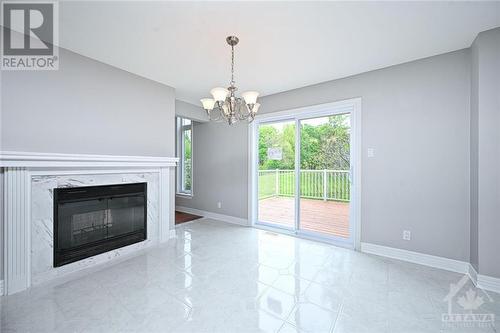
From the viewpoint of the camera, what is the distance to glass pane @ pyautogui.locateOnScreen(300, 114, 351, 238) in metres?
3.27

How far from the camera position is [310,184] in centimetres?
→ 380

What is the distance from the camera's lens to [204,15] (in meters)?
1.82

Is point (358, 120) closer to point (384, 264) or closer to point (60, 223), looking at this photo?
point (384, 264)

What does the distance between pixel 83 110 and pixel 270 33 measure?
2354mm

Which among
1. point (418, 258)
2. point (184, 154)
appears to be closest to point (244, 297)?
point (418, 258)

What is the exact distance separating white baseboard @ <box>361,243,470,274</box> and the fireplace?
3.32 m

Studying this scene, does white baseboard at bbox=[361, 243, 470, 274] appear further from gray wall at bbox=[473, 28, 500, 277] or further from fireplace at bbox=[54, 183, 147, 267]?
Answer: fireplace at bbox=[54, 183, 147, 267]

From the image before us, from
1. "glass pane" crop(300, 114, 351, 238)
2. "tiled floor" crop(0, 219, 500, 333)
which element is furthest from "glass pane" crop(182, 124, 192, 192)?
"glass pane" crop(300, 114, 351, 238)

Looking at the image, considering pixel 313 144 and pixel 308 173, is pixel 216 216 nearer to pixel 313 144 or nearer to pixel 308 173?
pixel 308 173

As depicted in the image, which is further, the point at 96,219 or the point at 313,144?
the point at 313,144

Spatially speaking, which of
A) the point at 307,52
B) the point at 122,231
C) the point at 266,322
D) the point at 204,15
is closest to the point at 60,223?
the point at 122,231

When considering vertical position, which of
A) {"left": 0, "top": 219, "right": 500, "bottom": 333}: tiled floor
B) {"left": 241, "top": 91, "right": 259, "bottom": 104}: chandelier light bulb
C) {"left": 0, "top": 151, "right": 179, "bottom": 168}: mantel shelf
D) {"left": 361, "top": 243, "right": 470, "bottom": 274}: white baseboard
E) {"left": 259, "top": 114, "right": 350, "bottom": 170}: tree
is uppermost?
{"left": 241, "top": 91, "right": 259, "bottom": 104}: chandelier light bulb

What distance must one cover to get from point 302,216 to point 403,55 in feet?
9.43

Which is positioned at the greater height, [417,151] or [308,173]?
[417,151]
